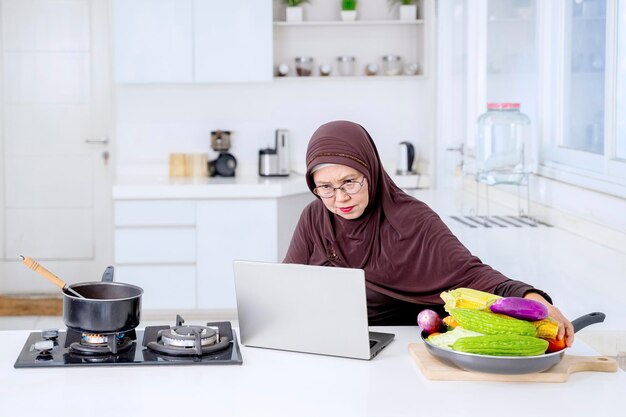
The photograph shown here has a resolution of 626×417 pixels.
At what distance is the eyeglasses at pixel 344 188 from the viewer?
88.5 inches

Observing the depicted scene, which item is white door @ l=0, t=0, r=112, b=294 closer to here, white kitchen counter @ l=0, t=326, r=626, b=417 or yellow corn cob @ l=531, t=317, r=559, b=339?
white kitchen counter @ l=0, t=326, r=626, b=417

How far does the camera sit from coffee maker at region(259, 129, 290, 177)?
552cm

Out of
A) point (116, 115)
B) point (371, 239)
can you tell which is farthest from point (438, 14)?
point (371, 239)

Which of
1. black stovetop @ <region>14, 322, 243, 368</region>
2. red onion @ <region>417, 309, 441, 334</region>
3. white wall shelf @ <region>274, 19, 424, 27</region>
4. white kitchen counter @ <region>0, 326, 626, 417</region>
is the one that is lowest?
white kitchen counter @ <region>0, 326, 626, 417</region>

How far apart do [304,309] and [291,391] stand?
0.86ft

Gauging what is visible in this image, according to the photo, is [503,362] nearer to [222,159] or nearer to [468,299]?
[468,299]

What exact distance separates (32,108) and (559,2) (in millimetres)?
3591

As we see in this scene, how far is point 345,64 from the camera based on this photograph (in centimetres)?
569

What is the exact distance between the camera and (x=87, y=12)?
5.86 metres

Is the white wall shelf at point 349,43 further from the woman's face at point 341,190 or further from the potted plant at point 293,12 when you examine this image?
the woman's face at point 341,190

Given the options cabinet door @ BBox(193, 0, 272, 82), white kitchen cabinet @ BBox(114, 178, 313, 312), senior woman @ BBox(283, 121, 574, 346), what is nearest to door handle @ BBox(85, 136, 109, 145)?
cabinet door @ BBox(193, 0, 272, 82)

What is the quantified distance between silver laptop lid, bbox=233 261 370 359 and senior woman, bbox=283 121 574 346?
1.44 feet

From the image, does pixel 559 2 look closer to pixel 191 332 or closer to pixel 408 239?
pixel 408 239

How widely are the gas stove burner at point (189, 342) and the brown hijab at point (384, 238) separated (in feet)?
1.79
